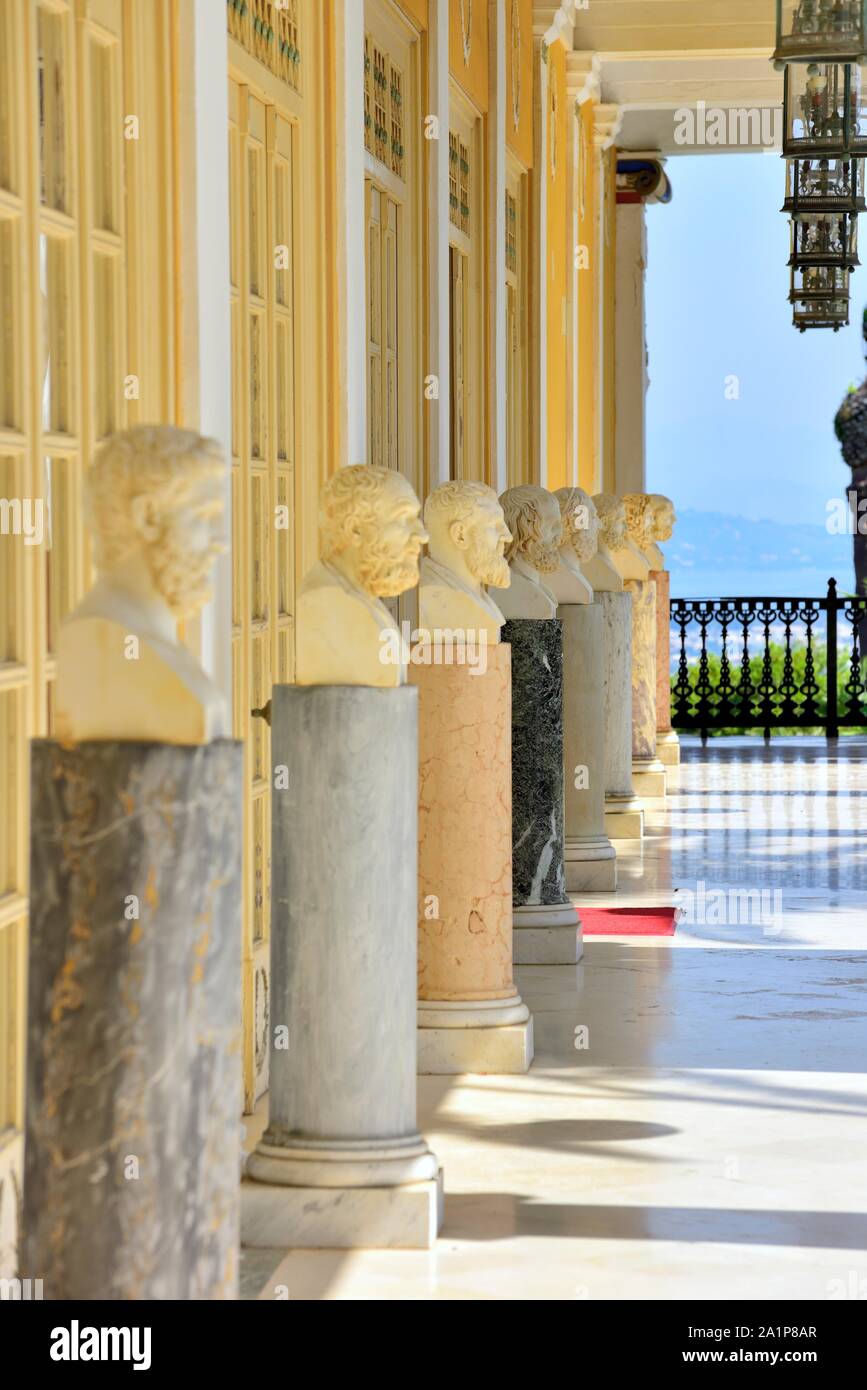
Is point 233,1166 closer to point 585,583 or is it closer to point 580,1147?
point 580,1147

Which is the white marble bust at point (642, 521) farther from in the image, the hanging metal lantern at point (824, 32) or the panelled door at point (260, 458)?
the panelled door at point (260, 458)

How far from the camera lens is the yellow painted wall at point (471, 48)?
10234mm

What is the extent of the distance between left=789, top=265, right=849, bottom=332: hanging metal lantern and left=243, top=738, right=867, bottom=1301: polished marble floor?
4755 mm

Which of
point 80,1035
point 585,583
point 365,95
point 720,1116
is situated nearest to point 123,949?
point 80,1035

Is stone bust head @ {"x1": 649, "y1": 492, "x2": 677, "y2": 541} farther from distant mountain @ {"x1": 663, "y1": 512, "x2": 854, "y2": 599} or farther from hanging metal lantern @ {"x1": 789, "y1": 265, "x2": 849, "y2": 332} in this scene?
distant mountain @ {"x1": 663, "y1": 512, "x2": 854, "y2": 599}

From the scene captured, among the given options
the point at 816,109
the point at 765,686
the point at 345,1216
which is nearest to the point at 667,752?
the point at 765,686

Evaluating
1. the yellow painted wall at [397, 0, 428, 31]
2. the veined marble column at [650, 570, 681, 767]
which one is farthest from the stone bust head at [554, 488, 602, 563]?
the veined marble column at [650, 570, 681, 767]

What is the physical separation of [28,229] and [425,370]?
5175mm

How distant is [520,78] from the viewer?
12.9 meters

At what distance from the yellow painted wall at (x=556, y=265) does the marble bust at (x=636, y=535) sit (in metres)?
0.49

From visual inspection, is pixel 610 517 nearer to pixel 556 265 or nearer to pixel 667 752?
pixel 556 265

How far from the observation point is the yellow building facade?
13.9ft

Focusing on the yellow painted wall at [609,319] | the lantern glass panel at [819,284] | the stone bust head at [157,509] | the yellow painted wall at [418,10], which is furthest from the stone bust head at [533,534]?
the yellow painted wall at [609,319]

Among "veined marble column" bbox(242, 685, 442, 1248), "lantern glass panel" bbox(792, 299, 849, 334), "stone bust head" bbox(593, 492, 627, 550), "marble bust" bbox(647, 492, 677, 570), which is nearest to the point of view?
"veined marble column" bbox(242, 685, 442, 1248)
